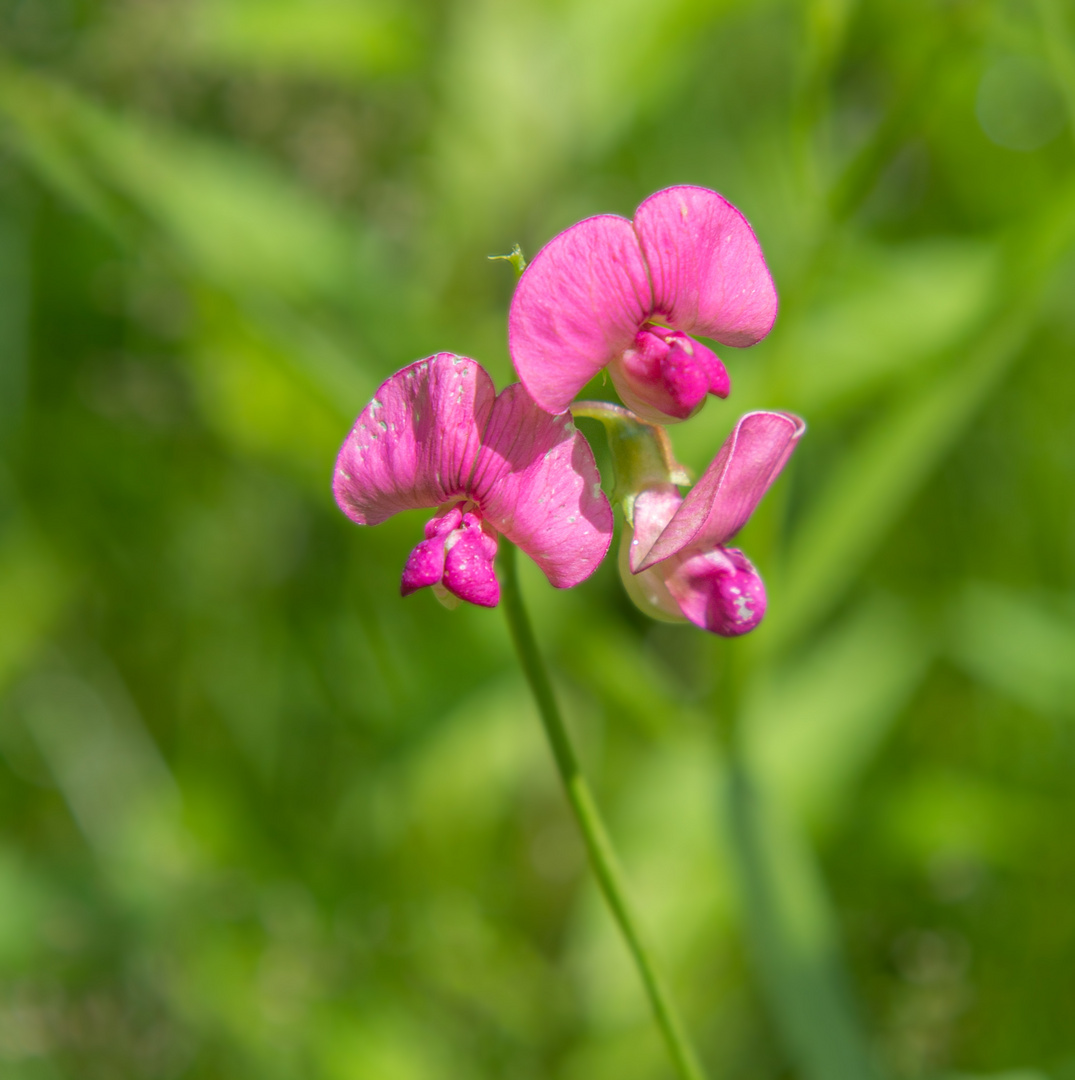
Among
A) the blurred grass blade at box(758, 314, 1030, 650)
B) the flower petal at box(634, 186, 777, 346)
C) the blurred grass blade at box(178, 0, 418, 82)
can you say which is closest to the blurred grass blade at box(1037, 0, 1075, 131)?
the blurred grass blade at box(758, 314, 1030, 650)

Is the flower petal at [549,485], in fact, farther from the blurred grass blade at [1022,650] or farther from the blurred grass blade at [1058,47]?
the blurred grass blade at [1022,650]

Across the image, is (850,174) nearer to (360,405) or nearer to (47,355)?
(360,405)

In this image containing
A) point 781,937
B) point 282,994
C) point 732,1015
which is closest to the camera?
point 781,937

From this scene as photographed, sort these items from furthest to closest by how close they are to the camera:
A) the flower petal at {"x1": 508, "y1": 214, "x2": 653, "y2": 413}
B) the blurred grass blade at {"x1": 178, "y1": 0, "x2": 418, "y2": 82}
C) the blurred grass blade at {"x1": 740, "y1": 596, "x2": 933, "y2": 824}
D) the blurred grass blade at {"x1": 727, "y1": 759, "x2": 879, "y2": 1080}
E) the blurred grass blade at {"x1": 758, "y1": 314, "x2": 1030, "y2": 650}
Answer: the blurred grass blade at {"x1": 178, "y1": 0, "x2": 418, "y2": 82} < the blurred grass blade at {"x1": 740, "y1": 596, "x2": 933, "y2": 824} < the blurred grass blade at {"x1": 758, "y1": 314, "x2": 1030, "y2": 650} < the blurred grass blade at {"x1": 727, "y1": 759, "x2": 879, "y2": 1080} < the flower petal at {"x1": 508, "y1": 214, "x2": 653, "y2": 413}

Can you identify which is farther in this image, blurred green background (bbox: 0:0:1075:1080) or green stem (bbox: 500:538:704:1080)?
blurred green background (bbox: 0:0:1075:1080)

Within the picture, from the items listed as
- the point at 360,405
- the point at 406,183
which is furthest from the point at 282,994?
the point at 406,183

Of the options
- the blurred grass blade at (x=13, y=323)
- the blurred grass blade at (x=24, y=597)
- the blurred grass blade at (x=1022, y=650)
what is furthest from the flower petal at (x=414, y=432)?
the blurred grass blade at (x=13, y=323)

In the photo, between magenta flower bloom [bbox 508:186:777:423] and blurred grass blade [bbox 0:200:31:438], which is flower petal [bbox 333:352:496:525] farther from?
blurred grass blade [bbox 0:200:31:438]

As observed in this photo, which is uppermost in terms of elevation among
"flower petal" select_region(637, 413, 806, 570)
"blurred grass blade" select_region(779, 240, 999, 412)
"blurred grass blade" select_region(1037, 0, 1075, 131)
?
"blurred grass blade" select_region(1037, 0, 1075, 131)

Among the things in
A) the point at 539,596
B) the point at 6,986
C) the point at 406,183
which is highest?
the point at 406,183
